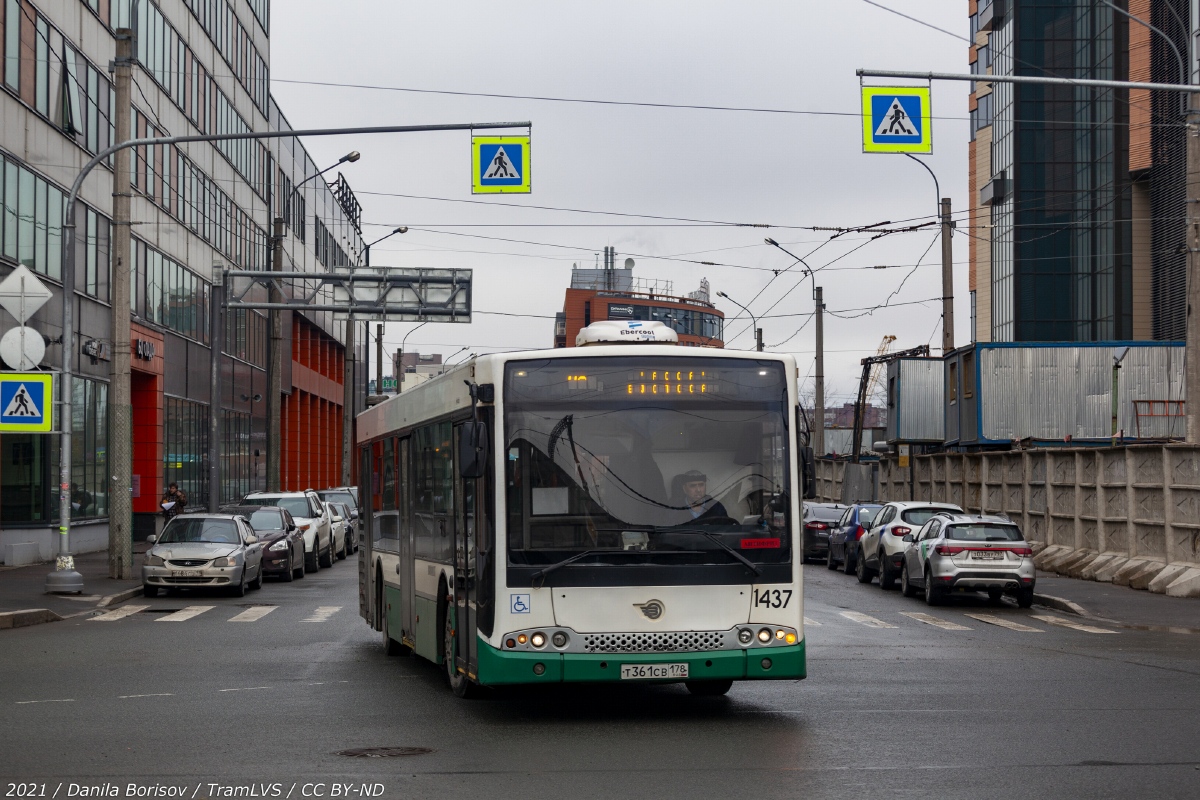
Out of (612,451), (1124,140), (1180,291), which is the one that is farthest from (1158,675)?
(1124,140)

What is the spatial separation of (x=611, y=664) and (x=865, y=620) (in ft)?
37.8

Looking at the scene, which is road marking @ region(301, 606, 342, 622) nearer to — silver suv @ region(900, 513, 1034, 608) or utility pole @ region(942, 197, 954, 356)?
silver suv @ region(900, 513, 1034, 608)

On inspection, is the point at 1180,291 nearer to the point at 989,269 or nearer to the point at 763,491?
the point at 989,269

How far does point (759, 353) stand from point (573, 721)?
301 cm

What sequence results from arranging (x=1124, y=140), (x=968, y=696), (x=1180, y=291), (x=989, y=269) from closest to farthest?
(x=968, y=696) < (x=1180, y=291) < (x=1124, y=140) < (x=989, y=269)

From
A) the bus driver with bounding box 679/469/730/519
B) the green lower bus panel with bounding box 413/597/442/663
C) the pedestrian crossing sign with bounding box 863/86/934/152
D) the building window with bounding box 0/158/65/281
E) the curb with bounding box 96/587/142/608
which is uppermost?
the building window with bounding box 0/158/65/281

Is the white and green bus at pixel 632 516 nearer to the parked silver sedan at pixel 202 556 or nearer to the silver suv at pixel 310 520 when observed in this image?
the parked silver sedan at pixel 202 556

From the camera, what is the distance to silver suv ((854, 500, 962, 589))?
27.8 m

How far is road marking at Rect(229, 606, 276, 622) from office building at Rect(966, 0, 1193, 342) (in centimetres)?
3663

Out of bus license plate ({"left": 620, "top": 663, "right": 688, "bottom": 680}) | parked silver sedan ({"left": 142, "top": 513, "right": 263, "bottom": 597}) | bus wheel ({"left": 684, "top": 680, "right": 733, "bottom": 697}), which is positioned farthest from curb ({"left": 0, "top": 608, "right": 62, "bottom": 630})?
bus license plate ({"left": 620, "top": 663, "right": 688, "bottom": 680})

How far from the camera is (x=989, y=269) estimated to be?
6881cm

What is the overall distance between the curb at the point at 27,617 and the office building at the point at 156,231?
23.8ft

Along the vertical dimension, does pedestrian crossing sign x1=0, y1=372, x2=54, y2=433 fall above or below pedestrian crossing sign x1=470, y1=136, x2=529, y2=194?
below

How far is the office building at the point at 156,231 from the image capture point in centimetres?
3250
